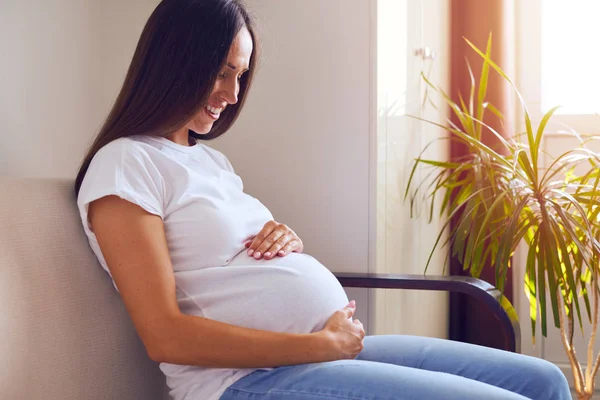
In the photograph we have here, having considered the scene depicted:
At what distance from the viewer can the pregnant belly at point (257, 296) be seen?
48.8 inches

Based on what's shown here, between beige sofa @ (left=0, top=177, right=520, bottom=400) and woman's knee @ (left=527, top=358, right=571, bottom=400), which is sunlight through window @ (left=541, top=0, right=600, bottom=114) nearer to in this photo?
woman's knee @ (left=527, top=358, right=571, bottom=400)

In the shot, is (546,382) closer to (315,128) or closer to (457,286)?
(457,286)

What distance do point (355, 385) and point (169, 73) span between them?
2.18 ft

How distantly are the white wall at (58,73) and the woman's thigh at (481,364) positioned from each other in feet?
2.82

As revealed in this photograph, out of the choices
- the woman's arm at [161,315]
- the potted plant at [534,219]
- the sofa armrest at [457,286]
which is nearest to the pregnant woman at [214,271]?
the woman's arm at [161,315]

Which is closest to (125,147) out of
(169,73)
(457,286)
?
(169,73)

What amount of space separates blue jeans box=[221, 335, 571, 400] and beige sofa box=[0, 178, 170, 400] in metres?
0.25

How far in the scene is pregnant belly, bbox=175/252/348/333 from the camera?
1.24 m

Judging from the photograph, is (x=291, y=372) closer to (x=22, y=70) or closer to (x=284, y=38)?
(x=22, y=70)

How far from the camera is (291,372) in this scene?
1.17 metres

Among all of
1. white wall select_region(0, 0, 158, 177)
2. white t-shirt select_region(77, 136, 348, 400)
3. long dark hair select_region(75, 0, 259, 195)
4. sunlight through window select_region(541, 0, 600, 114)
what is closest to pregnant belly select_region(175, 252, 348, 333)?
white t-shirt select_region(77, 136, 348, 400)

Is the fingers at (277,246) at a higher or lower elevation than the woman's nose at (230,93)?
lower

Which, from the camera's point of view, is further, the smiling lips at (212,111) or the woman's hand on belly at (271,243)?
the smiling lips at (212,111)

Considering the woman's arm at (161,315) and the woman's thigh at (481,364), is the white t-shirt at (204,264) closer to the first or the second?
the woman's arm at (161,315)
